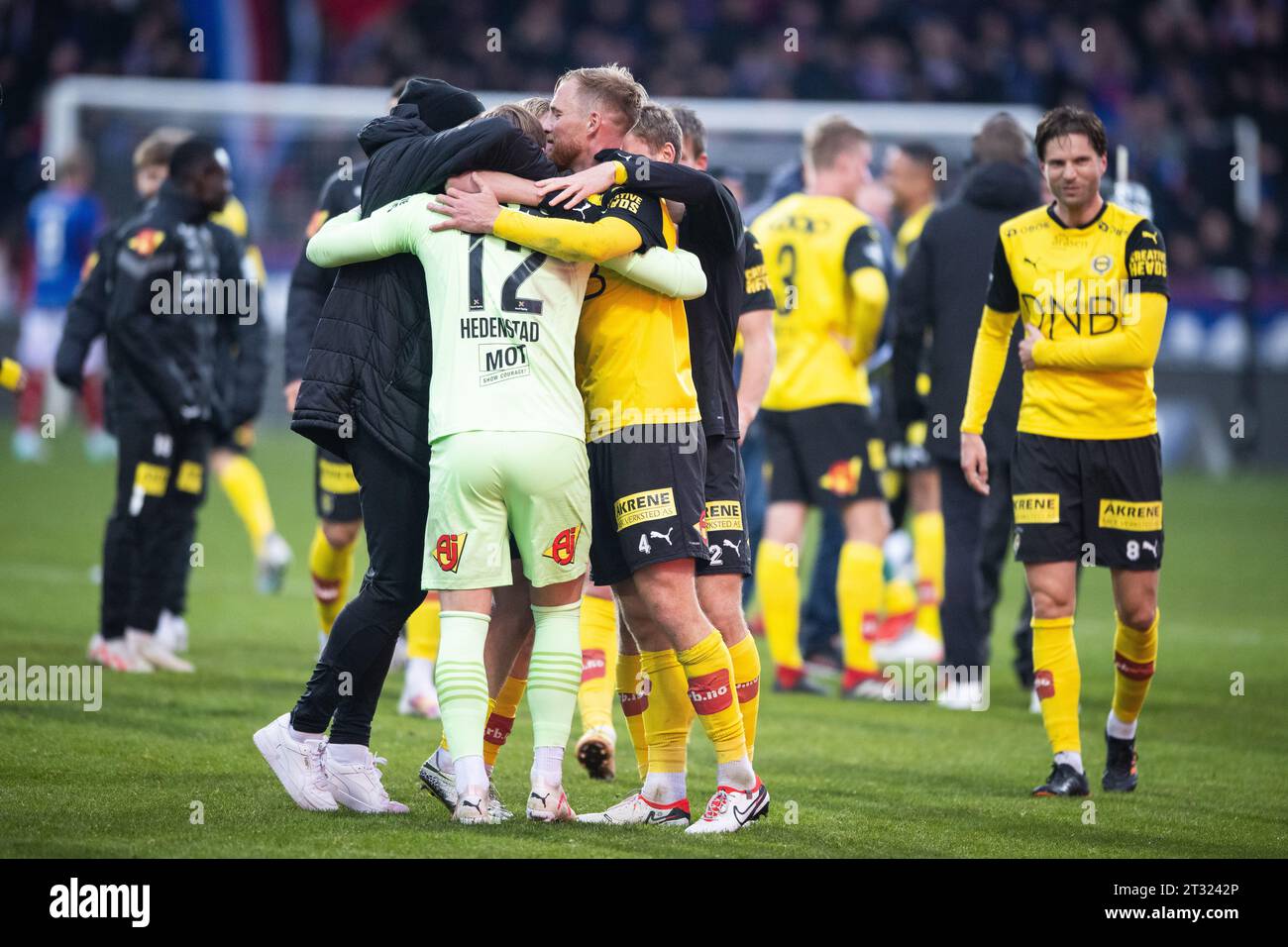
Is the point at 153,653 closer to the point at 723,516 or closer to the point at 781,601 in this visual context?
the point at 781,601

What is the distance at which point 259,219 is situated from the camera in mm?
20812

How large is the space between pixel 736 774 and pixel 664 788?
308 mm

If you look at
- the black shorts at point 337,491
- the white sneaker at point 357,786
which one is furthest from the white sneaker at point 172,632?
the white sneaker at point 357,786

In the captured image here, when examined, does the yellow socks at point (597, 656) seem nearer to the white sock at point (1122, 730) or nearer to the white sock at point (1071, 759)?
the white sock at point (1071, 759)

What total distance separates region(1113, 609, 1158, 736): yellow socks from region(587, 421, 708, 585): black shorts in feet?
6.56

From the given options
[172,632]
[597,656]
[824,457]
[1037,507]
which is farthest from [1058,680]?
[172,632]

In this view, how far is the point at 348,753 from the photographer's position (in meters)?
5.48

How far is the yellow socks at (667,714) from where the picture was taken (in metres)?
5.58

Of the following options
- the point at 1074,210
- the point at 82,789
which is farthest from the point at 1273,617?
the point at 82,789

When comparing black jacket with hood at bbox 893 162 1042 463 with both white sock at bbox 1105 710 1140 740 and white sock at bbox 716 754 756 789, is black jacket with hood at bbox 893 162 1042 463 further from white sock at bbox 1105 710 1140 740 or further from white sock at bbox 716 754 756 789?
white sock at bbox 716 754 756 789

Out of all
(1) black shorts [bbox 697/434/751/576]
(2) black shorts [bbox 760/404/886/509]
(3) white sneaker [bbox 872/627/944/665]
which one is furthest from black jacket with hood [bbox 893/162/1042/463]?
(1) black shorts [bbox 697/434/751/576]

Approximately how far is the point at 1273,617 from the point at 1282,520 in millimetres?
5564

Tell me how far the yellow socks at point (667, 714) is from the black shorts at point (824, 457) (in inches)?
131
